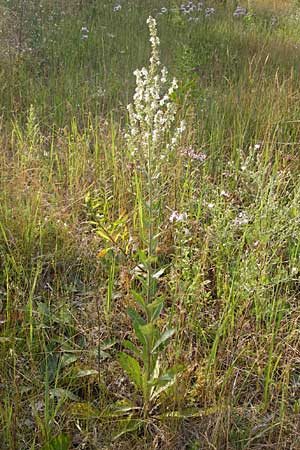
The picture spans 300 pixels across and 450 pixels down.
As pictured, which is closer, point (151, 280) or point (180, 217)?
point (151, 280)

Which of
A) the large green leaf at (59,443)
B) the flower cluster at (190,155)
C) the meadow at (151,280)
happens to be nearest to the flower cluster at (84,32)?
the meadow at (151,280)

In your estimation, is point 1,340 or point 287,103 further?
point 287,103

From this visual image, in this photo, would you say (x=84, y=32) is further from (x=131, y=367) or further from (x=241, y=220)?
(x=131, y=367)

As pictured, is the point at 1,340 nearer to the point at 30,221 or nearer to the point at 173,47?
the point at 30,221

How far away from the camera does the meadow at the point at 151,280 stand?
1.72 metres

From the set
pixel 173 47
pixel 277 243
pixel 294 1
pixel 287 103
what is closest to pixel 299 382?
pixel 277 243

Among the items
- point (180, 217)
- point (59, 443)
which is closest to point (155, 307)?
point (59, 443)

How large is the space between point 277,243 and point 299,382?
63 centimetres

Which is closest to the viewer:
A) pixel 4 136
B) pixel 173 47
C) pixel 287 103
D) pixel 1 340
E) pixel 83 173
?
pixel 1 340

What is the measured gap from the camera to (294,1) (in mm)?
8359

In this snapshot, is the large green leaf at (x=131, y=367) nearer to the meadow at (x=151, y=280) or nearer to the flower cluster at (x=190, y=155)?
the meadow at (x=151, y=280)

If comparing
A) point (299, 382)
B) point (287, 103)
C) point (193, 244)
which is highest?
point (287, 103)

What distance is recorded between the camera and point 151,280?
173 cm

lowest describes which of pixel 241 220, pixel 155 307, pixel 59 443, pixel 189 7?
pixel 59 443
